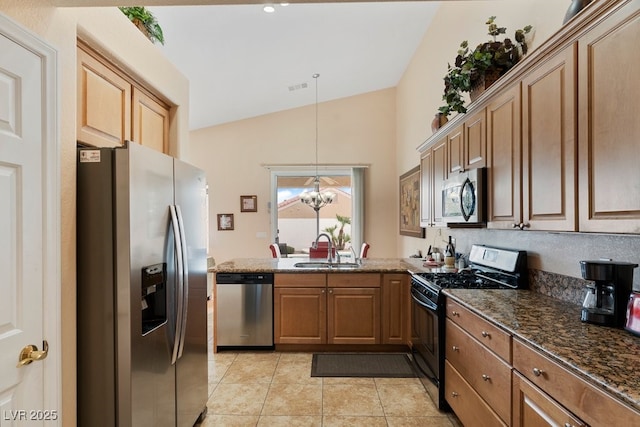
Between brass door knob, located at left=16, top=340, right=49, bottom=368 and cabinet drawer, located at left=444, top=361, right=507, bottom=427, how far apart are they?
1.97 m

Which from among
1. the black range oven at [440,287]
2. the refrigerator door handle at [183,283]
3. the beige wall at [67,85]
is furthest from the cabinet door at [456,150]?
the beige wall at [67,85]

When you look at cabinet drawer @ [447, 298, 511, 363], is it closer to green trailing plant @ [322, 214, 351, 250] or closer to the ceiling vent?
the ceiling vent

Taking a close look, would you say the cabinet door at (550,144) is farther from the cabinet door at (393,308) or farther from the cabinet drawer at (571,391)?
the cabinet door at (393,308)

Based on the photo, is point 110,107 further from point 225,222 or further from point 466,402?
point 225,222

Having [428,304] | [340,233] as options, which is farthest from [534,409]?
[340,233]

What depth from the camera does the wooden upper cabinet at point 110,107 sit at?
165cm

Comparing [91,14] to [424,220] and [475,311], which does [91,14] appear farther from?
[424,220]

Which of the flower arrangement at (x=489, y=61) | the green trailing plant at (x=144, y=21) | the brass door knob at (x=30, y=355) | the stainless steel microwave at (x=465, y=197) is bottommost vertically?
the brass door knob at (x=30, y=355)

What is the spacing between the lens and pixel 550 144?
1603mm

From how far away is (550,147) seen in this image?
5.26 feet

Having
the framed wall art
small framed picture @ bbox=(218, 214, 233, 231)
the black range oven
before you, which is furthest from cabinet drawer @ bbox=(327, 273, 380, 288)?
small framed picture @ bbox=(218, 214, 233, 231)

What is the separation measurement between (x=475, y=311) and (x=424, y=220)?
1.88m

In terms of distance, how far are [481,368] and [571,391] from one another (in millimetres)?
699

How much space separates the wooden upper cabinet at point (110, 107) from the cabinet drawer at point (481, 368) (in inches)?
88.7
